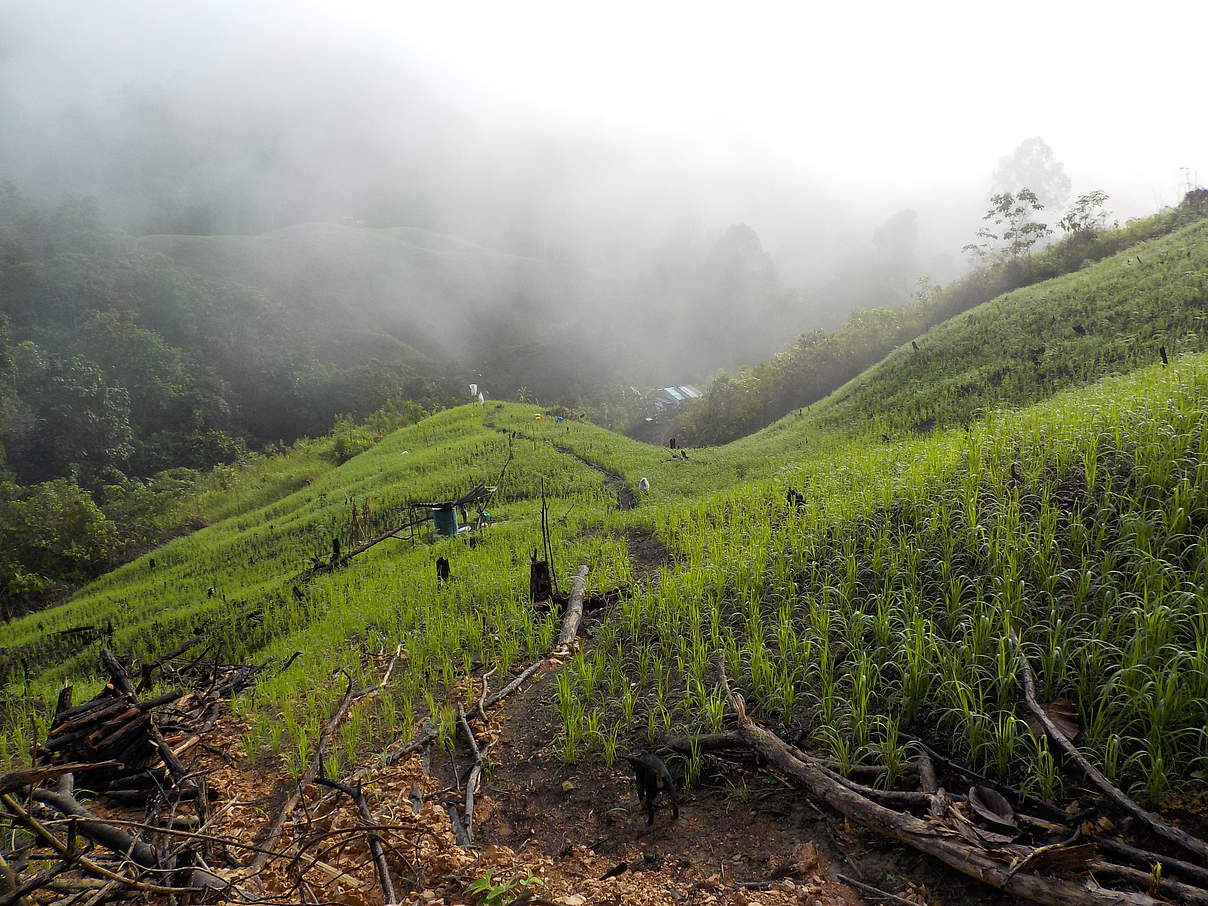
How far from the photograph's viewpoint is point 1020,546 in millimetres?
4629

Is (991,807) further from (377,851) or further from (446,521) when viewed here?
(446,521)

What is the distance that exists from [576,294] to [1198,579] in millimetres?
66601

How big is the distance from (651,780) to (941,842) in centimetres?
152

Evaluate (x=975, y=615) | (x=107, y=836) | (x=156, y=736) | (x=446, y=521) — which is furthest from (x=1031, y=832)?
(x=446, y=521)

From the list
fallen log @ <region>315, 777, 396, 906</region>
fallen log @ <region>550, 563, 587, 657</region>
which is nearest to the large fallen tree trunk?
fallen log @ <region>315, 777, 396, 906</region>

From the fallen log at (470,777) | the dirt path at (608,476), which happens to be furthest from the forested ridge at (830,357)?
the fallen log at (470,777)

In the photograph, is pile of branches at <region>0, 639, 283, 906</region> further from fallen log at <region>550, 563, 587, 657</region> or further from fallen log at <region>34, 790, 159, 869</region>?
fallen log at <region>550, 563, 587, 657</region>

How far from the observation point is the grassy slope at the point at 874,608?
3568mm

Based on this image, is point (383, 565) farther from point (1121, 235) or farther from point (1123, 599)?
point (1121, 235)

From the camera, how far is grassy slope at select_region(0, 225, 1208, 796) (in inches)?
140

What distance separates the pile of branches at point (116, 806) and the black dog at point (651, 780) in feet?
6.87

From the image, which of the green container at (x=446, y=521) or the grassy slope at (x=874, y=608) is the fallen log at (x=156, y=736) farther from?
the green container at (x=446, y=521)

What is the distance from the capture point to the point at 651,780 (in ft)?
11.5

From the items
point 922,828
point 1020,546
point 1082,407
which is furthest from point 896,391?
point 922,828
